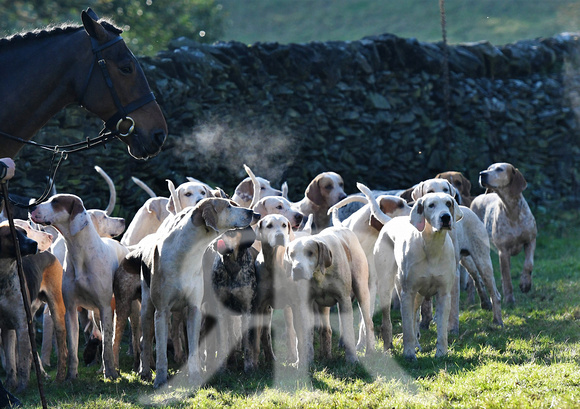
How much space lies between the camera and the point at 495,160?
46.7 feet

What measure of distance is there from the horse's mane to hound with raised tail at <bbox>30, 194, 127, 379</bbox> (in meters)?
1.84

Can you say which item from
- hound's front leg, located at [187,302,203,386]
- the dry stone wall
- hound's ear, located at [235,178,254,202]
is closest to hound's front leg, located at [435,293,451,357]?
hound's front leg, located at [187,302,203,386]

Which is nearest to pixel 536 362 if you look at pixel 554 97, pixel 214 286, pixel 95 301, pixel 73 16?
pixel 214 286

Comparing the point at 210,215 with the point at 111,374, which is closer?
the point at 210,215

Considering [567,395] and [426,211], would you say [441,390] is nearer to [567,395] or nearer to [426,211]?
[567,395]

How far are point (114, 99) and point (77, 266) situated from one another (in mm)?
2010

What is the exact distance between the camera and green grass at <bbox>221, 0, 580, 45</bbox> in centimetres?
3166

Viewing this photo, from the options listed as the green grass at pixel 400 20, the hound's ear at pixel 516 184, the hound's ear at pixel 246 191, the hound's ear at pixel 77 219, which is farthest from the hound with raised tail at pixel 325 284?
the green grass at pixel 400 20

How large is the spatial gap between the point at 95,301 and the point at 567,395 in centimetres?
361

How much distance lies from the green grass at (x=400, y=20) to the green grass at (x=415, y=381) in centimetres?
2490

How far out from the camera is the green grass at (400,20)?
1246 inches

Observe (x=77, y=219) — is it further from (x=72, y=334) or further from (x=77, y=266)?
(x=72, y=334)

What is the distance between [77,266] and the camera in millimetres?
6504

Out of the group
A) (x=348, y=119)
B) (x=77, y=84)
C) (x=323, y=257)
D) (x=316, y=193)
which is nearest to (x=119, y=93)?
(x=77, y=84)
